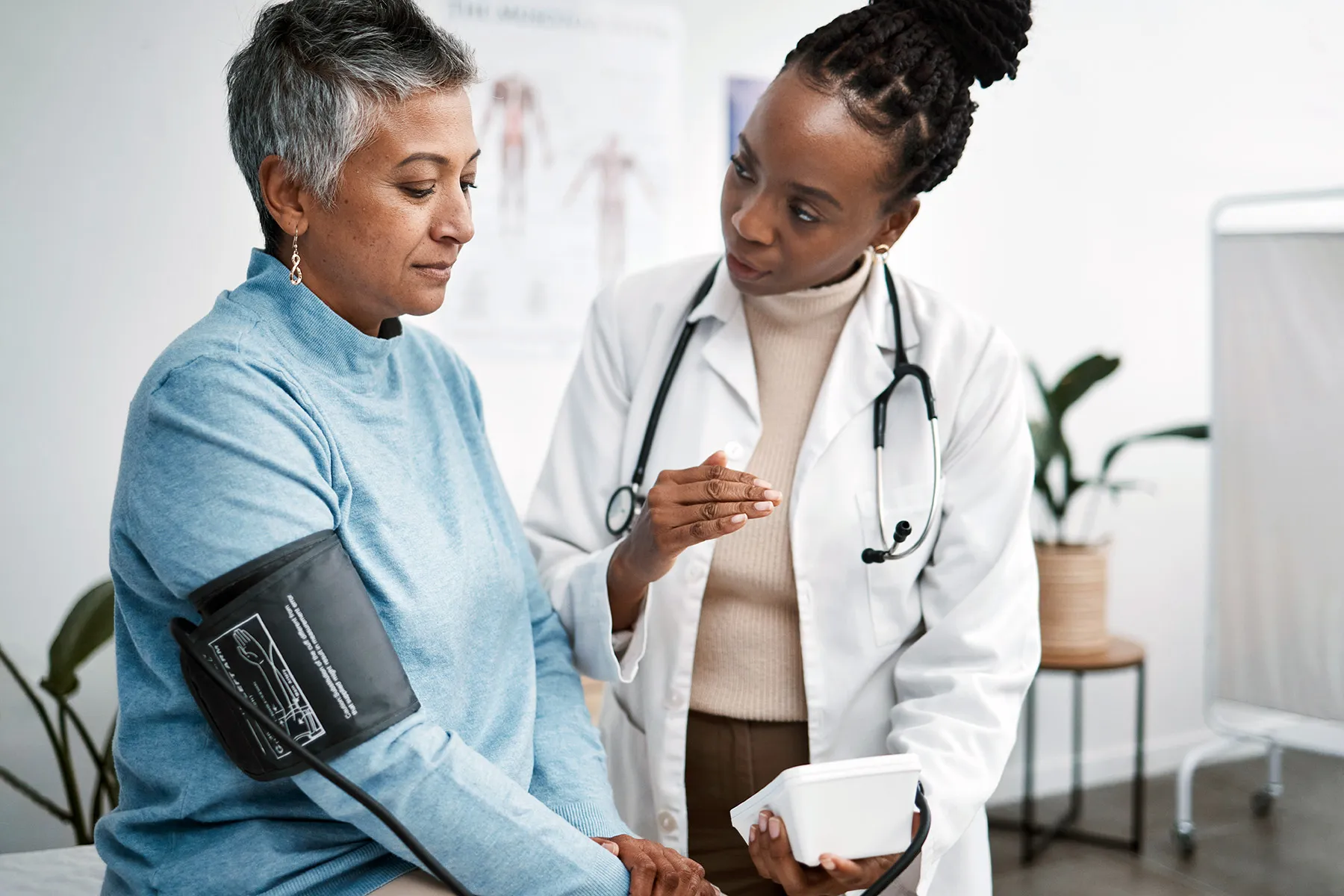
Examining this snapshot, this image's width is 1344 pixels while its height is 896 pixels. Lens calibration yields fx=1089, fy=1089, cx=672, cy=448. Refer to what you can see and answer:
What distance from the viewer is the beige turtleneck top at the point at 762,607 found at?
1.39 m

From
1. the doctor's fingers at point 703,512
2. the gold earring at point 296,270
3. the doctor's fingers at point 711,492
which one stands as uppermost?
the gold earring at point 296,270

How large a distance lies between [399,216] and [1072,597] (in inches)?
92.3

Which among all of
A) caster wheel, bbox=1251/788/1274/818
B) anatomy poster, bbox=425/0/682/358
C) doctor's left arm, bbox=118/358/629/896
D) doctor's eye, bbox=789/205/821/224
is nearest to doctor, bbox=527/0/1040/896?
doctor's eye, bbox=789/205/821/224

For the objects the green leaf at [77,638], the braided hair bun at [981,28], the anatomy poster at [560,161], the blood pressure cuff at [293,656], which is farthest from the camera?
the anatomy poster at [560,161]

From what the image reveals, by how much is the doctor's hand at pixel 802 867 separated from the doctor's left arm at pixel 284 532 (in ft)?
0.59

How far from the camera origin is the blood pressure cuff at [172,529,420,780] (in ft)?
2.88

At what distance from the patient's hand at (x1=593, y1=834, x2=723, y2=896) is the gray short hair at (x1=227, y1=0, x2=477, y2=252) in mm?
697

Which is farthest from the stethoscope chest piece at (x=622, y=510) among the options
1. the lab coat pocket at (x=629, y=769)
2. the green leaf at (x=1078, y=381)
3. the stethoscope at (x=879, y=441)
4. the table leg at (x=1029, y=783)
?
the table leg at (x=1029, y=783)

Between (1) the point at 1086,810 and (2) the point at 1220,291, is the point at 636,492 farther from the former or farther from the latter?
(1) the point at 1086,810

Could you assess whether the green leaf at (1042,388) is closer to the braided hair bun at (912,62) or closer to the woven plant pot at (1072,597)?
the woven plant pot at (1072,597)

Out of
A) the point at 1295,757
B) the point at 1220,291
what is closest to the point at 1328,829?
the point at 1295,757

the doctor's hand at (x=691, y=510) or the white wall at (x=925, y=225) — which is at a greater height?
the white wall at (x=925, y=225)

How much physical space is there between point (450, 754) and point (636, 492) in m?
0.52

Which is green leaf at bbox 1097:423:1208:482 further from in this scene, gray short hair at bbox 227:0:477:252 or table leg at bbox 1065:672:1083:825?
gray short hair at bbox 227:0:477:252
